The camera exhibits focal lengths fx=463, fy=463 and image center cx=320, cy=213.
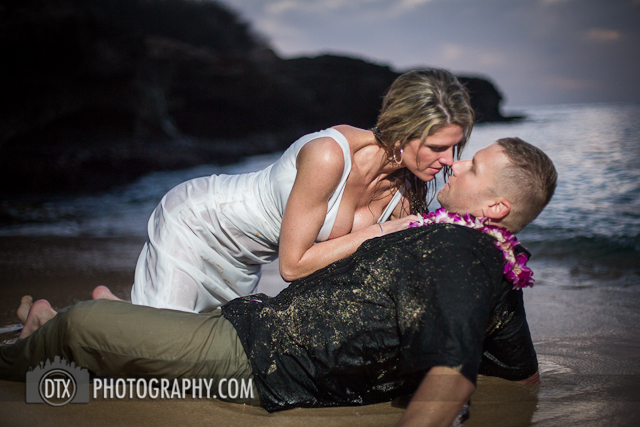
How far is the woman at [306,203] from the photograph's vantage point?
2471 mm

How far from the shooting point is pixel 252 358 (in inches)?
77.7

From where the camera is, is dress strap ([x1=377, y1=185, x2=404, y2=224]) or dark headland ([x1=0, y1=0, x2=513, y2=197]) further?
dark headland ([x1=0, y1=0, x2=513, y2=197])

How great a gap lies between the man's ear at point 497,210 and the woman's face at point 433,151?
52 cm

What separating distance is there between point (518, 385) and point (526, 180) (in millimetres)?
1196

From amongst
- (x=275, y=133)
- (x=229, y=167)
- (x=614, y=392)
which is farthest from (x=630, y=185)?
(x=275, y=133)

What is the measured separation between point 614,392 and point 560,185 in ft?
28.6

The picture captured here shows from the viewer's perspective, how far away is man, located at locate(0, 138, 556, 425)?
66.5 inches

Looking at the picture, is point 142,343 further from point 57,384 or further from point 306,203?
point 306,203

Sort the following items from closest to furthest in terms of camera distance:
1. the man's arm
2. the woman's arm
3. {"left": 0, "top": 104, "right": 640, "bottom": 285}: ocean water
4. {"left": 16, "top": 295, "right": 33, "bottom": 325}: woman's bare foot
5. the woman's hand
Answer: the man's arm
the woman's hand
the woman's arm
{"left": 16, "top": 295, "right": 33, "bottom": 325}: woman's bare foot
{"left": 0, "top": 104, "right": 640, "bottom": 285}: ocean water

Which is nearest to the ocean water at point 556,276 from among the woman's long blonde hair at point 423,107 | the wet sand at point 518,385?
the wet sand at point 518,385

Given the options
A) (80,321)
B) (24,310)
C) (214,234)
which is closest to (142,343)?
(80,321)

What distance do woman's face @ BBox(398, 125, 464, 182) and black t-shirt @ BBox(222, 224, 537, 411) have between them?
83 centimetres

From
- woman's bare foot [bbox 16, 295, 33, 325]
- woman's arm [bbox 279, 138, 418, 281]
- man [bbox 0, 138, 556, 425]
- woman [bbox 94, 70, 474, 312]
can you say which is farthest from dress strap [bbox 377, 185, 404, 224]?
woman's bare foot [bbox 16, 295, 33, 325]

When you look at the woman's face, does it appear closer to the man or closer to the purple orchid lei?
the man
